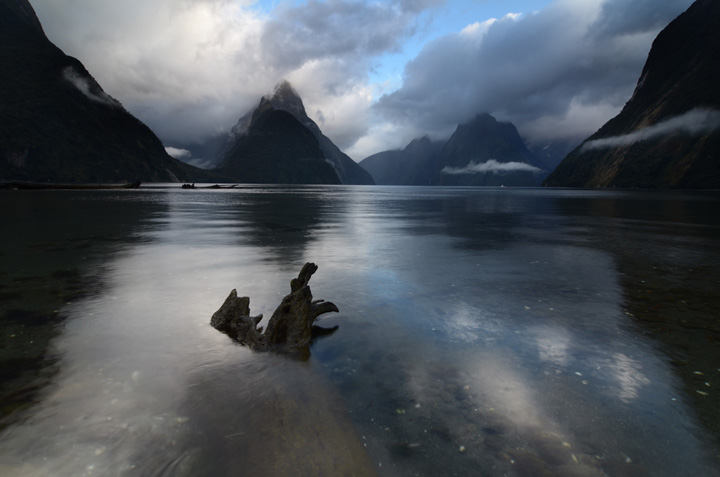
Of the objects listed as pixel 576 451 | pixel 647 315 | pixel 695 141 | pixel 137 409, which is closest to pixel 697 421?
pixel 576 451

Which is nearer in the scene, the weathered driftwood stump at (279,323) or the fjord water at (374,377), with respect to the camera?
the fjord water at (374,377)

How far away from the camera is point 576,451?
16.3 feet

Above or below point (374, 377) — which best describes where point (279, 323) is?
above

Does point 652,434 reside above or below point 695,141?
below

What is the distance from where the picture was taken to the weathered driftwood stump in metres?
8.49

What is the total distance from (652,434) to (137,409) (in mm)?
7823

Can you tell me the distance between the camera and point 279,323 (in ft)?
28.8

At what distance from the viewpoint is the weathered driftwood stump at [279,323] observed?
8492mm

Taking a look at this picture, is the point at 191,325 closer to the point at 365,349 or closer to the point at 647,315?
the point at 365,349

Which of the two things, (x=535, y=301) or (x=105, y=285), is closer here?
(x=535, y=301)

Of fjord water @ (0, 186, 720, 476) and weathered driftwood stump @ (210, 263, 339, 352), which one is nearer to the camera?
fjord water @ (0, 186, 720, 476)

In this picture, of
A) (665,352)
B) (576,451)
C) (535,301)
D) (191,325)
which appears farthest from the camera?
(535,301)

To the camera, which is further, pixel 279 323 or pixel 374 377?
pixel 279 323

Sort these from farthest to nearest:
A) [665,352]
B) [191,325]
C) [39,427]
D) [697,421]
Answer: [191,325], [665,352], [697,421], [39,427]
